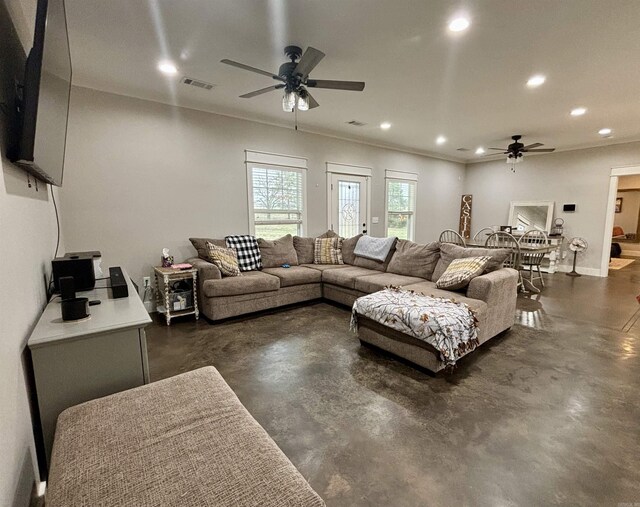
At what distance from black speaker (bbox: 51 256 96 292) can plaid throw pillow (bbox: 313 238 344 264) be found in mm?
3111

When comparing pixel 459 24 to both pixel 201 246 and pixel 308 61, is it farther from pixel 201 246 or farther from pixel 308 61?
pixel 201 246

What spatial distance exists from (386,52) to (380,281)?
2305 mm

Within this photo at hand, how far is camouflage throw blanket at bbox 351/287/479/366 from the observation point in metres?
2.28

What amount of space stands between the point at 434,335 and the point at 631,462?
1.12 metres

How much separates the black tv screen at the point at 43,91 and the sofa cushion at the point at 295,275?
8.65 feet

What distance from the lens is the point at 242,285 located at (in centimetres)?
359

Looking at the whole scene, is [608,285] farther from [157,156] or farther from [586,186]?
[157,156]

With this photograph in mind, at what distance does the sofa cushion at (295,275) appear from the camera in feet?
13.2

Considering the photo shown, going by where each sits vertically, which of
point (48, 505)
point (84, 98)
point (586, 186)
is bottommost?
point (48, 505)

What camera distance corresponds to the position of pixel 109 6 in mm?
2125

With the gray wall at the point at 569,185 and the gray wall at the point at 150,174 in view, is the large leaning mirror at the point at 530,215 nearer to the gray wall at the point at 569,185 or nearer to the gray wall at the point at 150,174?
the gray wall at the point at 569,185

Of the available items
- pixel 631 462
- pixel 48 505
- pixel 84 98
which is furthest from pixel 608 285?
pixel 84 98

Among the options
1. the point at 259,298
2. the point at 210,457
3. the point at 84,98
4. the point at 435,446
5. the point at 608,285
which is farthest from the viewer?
the point at 608,285

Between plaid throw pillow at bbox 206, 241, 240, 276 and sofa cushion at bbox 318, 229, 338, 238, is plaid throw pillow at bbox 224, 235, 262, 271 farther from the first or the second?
sofa cushion at bbox 318, 229, 338, 238
